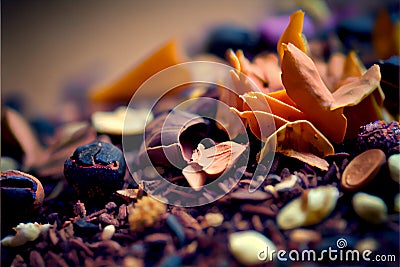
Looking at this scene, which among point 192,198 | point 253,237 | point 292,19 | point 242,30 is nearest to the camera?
point 253,237

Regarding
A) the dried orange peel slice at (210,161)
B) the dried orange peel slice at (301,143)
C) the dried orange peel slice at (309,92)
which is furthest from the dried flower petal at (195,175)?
the dried orange peel slice at (309,92)

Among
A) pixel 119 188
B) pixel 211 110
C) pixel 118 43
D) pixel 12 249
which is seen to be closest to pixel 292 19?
pixel 211 110

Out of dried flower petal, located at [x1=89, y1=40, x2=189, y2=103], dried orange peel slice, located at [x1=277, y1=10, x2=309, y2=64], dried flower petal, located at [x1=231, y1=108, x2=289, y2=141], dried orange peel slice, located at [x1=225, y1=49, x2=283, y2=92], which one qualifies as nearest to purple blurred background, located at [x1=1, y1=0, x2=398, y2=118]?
dried flower petal, located at [x1=89, y1=40, x2=189, y2=103]

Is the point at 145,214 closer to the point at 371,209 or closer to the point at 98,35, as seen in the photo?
the point at 371,209

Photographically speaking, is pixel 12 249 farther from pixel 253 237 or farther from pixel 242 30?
pixel 242 30

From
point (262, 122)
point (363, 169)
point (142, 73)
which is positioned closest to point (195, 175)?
point (262, 122)

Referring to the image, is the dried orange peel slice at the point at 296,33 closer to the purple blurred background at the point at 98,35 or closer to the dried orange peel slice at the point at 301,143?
the dried orange peel slice at the point at 301,143
